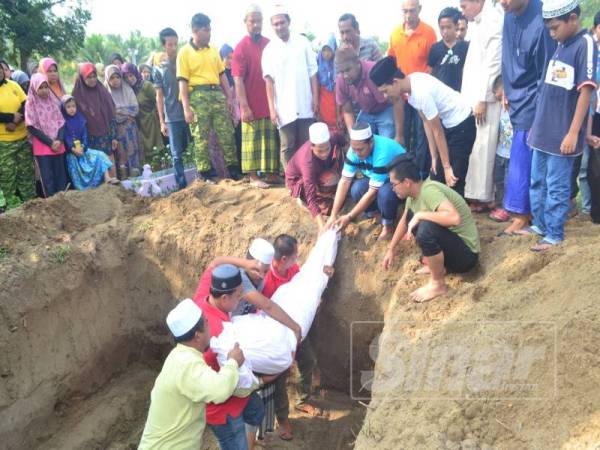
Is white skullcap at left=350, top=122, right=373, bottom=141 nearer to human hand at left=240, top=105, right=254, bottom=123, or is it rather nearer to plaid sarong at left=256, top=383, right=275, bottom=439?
human hand at left=240, top=105, right=254, bottom=123

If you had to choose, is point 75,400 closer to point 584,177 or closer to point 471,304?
point 471,304

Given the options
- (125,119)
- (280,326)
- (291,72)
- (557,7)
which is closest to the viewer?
(557,7)

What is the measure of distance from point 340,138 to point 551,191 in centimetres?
192

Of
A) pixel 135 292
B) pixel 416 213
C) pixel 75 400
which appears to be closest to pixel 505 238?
pixel 416 213

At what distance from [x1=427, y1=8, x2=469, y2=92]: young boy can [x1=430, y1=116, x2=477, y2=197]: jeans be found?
2.54 feet

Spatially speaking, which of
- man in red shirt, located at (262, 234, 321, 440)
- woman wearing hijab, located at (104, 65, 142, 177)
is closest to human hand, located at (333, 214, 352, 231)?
man in red shirt, located at (262, 234, 321, 440)

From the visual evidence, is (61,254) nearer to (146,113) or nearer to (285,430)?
(285,430)

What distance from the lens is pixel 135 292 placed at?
583cm

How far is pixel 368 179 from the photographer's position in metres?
4.81

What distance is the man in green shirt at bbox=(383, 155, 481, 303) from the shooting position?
12.7 ft

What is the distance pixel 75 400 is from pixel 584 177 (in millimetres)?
5411

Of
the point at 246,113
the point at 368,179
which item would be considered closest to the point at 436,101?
the point at 368,179

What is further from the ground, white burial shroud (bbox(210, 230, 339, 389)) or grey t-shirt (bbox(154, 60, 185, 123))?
grey t-shirt (bbox(154, 60, 185, 123))

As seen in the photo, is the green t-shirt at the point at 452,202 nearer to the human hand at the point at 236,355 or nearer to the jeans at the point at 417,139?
the jeans at the point at 417,139
